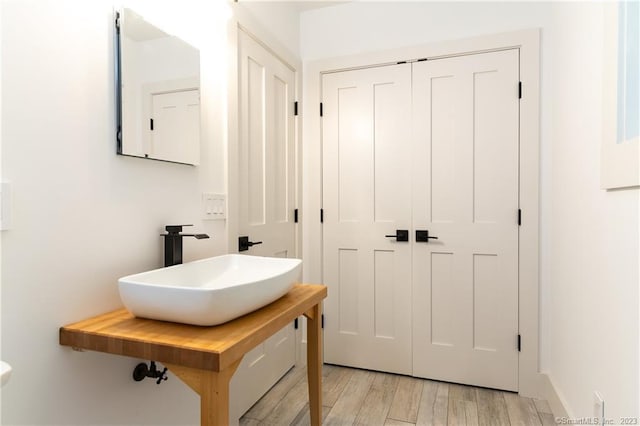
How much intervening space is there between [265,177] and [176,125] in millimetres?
810

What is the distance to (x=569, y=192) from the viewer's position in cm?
182

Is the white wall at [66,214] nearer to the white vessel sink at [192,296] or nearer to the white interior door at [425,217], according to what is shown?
the white vessel sink at [192,296]

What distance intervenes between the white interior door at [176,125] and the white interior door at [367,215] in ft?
3.97

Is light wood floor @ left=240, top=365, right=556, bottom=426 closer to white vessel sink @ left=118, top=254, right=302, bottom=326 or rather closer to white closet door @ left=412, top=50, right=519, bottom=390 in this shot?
white closet door @ left=412, top=50, right=519, bottom=390

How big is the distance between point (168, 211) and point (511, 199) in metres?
1.92

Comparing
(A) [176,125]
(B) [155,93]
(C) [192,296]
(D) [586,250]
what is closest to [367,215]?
(D) [586,250]

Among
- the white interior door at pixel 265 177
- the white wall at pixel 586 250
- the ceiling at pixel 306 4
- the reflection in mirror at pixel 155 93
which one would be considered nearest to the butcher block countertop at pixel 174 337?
the reflection in mirror at pixel 155 93

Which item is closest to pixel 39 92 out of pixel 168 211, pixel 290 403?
pixel 168 211

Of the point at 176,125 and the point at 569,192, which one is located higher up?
the point at 176,125

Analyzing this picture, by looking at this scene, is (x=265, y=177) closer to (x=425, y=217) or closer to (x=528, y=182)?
(x=425, y=217)

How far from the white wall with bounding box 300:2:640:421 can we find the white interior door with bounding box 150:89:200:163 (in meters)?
1.19

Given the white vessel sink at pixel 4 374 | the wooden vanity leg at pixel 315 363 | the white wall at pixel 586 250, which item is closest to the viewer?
the white vessel sink at pixel 4 374

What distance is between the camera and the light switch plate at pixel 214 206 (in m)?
1.72

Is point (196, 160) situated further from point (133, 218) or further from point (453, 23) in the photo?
point (453, 23)
